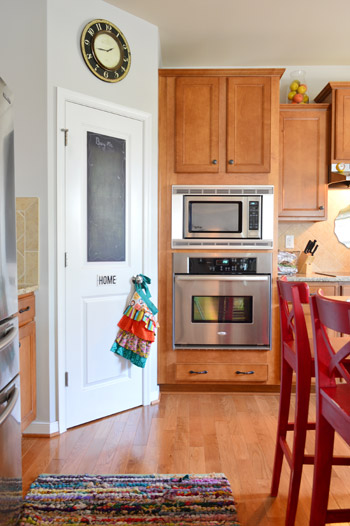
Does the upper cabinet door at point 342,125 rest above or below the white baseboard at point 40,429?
above

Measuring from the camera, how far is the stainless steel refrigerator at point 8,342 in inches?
57.3

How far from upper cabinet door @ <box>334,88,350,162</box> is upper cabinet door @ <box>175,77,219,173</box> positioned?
3.31 feet

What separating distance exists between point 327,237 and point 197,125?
5.21 feet

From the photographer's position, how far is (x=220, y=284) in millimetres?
3176

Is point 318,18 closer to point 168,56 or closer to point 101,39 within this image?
point 168,56

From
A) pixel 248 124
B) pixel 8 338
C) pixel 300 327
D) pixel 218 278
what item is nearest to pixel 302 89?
pixel 248 124

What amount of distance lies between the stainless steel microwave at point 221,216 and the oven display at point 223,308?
1.33 ft

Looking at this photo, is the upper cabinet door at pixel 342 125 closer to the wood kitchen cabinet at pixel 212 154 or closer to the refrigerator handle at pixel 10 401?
the wood kitchen cabinet at pixel 212 154

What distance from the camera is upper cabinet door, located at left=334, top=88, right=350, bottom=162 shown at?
3344 mm

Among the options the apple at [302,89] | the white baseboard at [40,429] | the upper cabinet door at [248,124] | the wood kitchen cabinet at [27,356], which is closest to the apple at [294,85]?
the apple at [302,89]

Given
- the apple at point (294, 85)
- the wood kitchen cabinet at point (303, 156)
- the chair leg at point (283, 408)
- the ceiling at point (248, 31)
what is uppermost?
the ceiling at point (248, 31)

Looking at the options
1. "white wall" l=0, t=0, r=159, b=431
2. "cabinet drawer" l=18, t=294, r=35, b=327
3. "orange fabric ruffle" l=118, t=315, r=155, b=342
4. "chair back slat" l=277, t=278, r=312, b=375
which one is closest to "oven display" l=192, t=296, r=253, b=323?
"orange fabric ruffle" l=118, t=315, r=155, b=342

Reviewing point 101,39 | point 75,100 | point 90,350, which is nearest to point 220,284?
point 90,350

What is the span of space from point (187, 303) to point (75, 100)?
1.63 m
